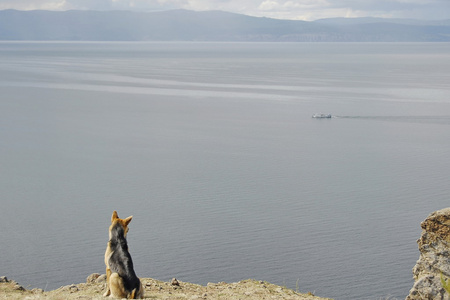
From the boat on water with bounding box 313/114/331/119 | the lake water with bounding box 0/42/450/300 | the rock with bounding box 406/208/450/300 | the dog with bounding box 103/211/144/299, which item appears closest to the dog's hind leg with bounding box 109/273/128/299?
the dog with bounding box 103/211/144/299

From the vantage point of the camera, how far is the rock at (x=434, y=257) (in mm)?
6797

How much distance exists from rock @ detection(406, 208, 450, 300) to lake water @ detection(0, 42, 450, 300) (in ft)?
23.2

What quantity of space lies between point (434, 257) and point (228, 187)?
16.7 m

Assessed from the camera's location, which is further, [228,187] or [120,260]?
[228,187]

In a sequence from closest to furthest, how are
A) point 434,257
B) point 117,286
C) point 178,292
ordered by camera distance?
1. point 117,286
2. point 434,257
3. point 178,292

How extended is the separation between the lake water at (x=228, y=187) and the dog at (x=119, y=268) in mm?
8020

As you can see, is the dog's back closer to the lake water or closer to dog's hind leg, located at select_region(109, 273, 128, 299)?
dog's hind leg, located at select_region(109, 273, 128, 299)

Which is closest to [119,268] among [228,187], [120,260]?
[120,260]

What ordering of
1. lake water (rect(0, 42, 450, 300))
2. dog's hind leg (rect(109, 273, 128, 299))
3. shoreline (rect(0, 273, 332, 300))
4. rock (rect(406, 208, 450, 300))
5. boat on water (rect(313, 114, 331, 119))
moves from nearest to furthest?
dog's hind leg (rect(109, 273, 128, 299))
rock (rect(406, 208, 450, 300))
shoreline (rect(0, 273, 332, 300))
lake water (rect(0, 42, 450, 300))
boat on water (rect(313, 114, 331, 119))

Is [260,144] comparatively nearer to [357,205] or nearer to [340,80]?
[357,205]

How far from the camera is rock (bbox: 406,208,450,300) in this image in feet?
22.3

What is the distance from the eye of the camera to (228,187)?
925 inches

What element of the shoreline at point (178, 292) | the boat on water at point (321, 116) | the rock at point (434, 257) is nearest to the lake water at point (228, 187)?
the boat on water at point (321, 116)

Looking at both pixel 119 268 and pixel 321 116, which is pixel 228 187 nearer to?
pixel 119 268
